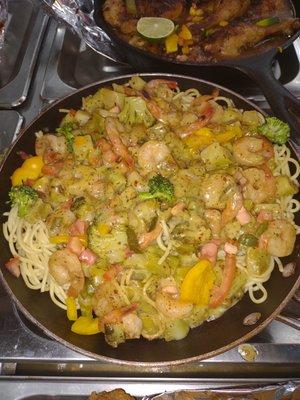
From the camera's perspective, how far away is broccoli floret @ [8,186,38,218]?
2.59 m

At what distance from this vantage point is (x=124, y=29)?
12.3 feet

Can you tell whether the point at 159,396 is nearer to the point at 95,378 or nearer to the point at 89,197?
the point at 95,378

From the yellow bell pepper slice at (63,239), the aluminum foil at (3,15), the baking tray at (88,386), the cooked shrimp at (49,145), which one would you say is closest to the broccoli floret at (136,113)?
the cooked shrimp at (49,145)

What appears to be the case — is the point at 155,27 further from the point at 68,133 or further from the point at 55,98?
the point at 68,133

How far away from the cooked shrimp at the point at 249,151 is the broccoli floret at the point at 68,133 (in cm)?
98

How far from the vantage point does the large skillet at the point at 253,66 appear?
2.97 m

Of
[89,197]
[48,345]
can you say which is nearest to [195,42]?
[89,197]

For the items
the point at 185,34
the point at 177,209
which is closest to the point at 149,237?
the point at 177,209

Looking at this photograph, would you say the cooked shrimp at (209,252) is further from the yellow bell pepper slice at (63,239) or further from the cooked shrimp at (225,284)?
the yellow bell pepper slice at (63,239)

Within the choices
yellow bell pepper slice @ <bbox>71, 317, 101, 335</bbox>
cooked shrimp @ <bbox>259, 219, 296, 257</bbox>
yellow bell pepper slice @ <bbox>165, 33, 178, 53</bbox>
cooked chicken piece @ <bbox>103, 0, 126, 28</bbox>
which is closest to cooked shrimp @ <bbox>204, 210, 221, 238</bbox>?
cooked shrimp @ <bbox>259, 219, 296, 257</bbox>

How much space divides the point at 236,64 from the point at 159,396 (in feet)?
7.06

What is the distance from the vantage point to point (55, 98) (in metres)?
3.74

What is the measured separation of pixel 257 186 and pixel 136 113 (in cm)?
88

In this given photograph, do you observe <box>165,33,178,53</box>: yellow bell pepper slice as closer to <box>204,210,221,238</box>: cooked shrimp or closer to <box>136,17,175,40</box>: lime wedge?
<box>136,17,175,40</box>: lime wedge
